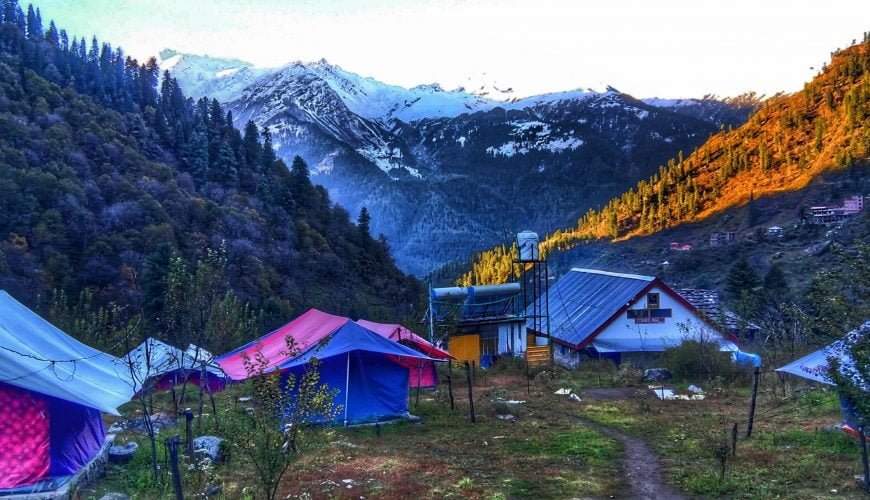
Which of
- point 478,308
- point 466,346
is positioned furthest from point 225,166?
point 466,346

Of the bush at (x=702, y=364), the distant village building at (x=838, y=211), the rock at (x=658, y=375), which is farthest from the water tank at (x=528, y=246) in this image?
the distant village building at (x=838, y=211)

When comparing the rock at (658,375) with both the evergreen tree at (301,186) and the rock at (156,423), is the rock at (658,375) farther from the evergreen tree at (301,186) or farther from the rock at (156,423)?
the evergreen tree at (301,186)

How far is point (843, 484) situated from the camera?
896cm

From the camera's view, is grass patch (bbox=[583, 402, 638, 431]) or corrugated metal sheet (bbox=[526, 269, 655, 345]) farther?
corrugated metal sheet (bbox=[526, 269, 655, 345])

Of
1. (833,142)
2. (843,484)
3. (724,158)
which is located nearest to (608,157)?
(724,158)

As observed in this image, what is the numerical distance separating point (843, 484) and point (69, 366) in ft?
42.8

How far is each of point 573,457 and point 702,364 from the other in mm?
12587

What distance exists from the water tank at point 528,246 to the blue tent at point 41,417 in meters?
21.1

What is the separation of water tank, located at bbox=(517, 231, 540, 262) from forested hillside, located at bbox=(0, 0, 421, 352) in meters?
10.3

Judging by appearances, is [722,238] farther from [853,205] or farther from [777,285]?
[777,285]

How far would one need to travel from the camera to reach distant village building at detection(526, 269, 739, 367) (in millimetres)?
29062

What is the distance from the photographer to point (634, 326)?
30.4 meters

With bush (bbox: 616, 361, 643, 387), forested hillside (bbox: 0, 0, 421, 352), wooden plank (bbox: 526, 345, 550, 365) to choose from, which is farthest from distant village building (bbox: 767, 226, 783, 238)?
bush (bbox: 616, 361, 643, 387)

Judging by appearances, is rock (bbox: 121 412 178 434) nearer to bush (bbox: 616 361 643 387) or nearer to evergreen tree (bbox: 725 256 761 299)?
bush (bbox: 616 361 643 387)
